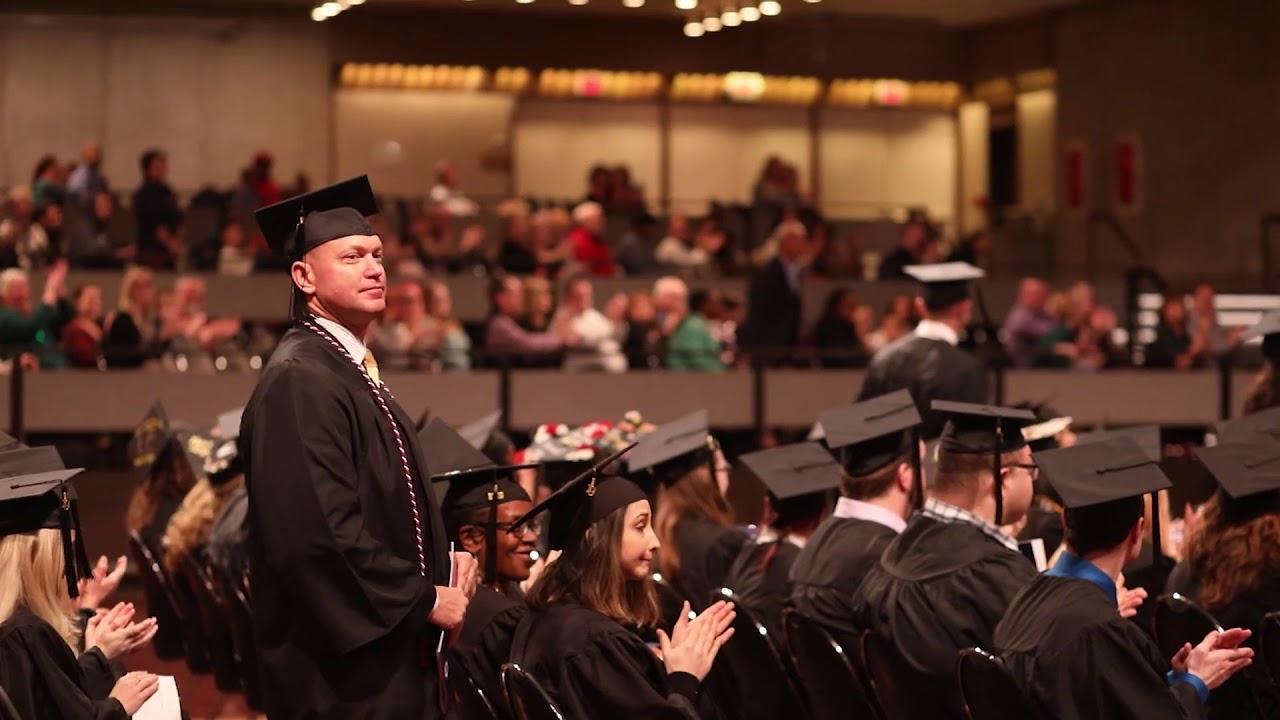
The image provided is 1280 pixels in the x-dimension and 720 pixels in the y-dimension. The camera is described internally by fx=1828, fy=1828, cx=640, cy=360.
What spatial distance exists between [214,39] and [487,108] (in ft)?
11.6

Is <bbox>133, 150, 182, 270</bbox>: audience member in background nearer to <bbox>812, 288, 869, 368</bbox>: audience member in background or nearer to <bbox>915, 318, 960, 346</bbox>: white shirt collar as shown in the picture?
<bbox>812, 288, 869, 368</bbox>: audience member in background

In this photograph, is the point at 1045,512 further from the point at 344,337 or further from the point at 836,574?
the point at 344,337

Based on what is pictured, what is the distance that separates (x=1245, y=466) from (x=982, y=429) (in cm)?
78

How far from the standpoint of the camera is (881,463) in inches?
232

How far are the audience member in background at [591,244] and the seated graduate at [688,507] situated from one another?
9854mm

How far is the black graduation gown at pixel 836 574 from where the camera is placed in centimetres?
555

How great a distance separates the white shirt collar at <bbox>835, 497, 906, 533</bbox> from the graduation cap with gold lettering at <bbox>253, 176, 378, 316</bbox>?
2.15 m

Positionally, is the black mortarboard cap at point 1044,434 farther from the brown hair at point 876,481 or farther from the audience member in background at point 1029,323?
the audience member in background at point 1029,323

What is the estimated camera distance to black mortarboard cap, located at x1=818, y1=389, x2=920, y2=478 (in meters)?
5.84

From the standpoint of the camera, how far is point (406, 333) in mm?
13102

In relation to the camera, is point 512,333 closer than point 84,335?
No

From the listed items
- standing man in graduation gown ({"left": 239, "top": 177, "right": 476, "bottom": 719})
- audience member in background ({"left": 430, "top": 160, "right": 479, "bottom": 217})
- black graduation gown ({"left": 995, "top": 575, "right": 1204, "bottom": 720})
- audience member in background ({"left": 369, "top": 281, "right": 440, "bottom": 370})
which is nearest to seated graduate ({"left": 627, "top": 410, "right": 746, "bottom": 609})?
black graduation gown ({"left": 995, "top": 575, "right": 1204, "bottom": 720})

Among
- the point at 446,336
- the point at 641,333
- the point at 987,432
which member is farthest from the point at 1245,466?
the point at 641,333

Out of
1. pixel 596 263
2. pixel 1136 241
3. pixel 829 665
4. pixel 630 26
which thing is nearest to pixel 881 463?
pixel 829 665
